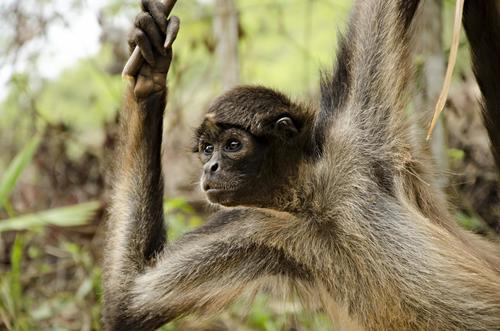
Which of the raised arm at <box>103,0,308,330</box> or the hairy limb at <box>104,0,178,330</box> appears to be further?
the hairy limb at <box>104,0,178,330</box>

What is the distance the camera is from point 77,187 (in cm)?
933

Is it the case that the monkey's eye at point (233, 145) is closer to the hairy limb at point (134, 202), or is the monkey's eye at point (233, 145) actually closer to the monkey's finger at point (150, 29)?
the hairy limb at point (134, 202)

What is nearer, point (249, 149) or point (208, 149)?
point (249, 149)

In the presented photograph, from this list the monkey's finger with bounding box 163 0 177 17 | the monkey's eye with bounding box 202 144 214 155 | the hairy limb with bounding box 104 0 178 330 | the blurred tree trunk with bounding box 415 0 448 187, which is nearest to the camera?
the monkey's finger with bounding box 163 0 177 17

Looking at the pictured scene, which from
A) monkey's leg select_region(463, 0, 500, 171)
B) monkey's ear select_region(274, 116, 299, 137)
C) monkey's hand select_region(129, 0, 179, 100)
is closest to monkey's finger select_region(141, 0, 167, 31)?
monkey's hand select_region(129, 0, 179, 100)

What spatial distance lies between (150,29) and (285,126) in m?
1.09

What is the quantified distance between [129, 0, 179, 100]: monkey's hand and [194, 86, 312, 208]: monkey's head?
1.52 feet

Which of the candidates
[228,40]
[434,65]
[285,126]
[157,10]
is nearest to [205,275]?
[285,126]

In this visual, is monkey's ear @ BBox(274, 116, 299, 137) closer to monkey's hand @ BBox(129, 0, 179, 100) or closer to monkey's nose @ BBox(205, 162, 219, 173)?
monkey's nose @ BBox(205, 162, 219, 173)

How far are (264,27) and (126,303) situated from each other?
22.0 ft

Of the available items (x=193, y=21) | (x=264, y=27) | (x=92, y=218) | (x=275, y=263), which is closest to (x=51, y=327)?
(x=92, y=218)

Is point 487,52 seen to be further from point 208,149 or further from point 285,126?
point 208,149

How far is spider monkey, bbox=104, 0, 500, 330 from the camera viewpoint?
4.57 m

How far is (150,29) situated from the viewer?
484 centimetres
